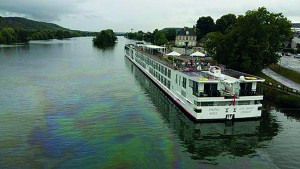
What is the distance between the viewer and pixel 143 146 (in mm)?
32250

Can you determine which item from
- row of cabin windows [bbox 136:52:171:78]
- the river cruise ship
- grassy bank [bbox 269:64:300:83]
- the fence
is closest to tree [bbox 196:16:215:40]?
row of cabin windows [bbox 136:52:171:78]

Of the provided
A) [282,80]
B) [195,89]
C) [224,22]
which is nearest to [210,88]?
[195,89]

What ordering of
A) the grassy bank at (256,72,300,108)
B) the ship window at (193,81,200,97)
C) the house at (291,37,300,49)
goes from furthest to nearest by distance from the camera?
the house at (291,37,300,49) < the grassy bank at (256,72,300,108) < the ship window at (193,81,200,97)

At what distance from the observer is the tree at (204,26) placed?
16600 centimetres

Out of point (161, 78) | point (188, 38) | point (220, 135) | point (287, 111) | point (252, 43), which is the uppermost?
point (188, 38)

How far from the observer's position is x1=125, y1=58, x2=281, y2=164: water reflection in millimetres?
31719

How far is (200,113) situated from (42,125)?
19.0 metres

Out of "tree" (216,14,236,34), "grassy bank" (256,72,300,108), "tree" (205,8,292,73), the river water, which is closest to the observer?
the river water

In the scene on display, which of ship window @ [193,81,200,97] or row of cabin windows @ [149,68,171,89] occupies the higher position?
ship window @ [193,81,200,97]

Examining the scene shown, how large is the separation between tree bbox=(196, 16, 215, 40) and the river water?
381 ft

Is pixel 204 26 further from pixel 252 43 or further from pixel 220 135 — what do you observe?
pixel 220 135

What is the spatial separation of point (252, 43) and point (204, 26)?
367 ft

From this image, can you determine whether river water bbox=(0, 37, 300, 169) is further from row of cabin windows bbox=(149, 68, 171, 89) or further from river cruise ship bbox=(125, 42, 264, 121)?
row of cabin windows bbox=(149, 68, 171, 89)

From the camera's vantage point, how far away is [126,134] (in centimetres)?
3569
